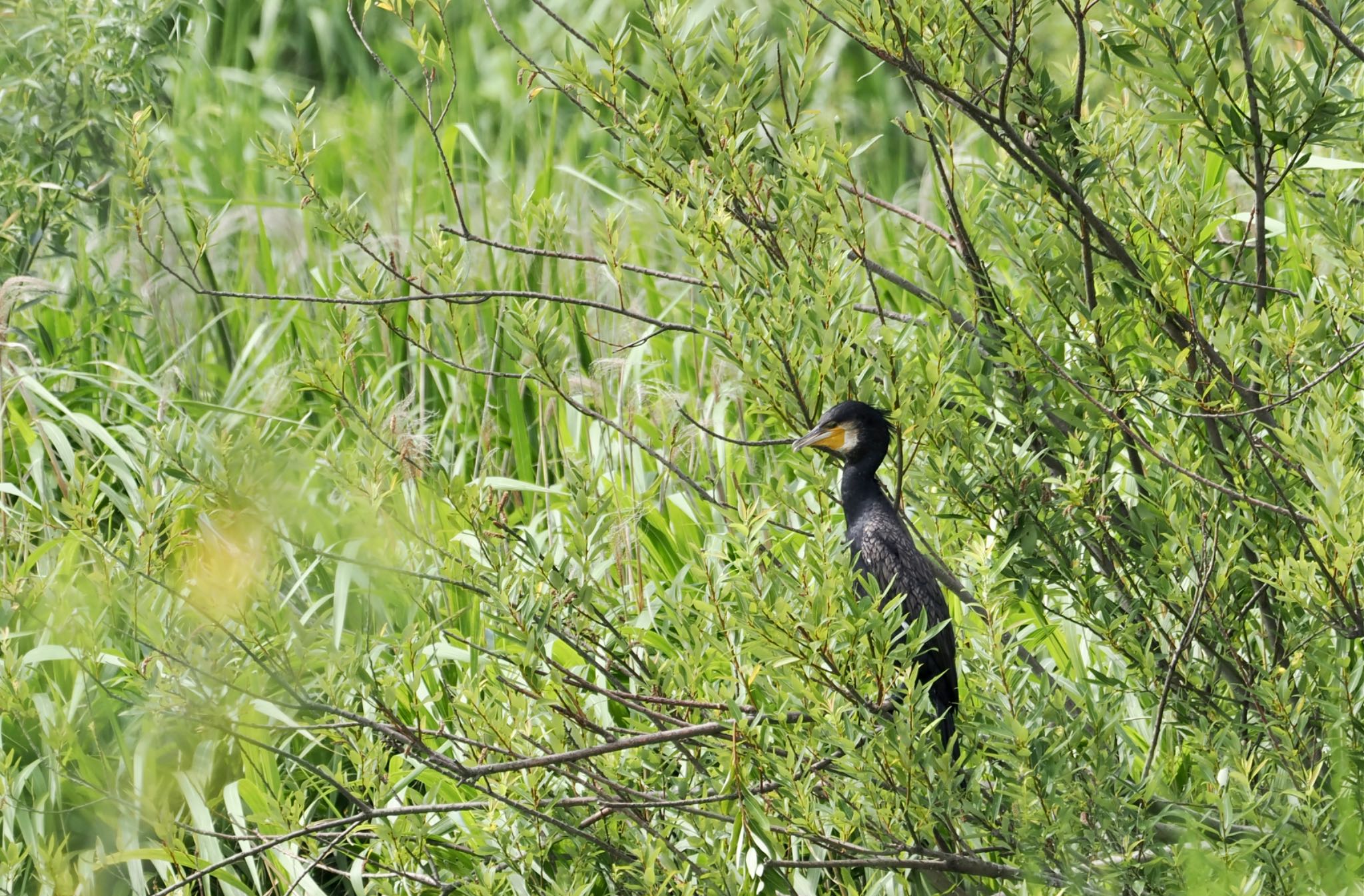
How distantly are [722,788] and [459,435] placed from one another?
2.49m

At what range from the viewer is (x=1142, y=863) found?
86.2 inches

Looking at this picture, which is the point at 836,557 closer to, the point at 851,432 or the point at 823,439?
the point at 823,439

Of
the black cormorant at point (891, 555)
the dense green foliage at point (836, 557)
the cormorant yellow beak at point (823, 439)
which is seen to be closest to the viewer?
the dense green foliage at point (836, 557)

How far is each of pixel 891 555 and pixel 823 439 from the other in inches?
26.7

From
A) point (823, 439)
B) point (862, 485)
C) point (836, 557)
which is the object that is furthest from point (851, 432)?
point (836, 557)

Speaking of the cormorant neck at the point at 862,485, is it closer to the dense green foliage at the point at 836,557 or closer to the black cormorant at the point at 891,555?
the black cormorant at the point at 891,555

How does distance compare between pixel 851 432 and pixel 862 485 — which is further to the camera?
pixel 862 485

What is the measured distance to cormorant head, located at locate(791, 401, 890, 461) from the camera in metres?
2.54

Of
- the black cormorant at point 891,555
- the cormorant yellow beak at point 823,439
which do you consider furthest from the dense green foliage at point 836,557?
the black cormorant at point 891,555

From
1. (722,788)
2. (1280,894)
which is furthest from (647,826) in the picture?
(1280,894)

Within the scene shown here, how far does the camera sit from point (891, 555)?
10.4 feet

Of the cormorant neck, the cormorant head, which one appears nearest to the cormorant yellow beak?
the cormorant head

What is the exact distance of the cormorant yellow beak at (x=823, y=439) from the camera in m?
2.50

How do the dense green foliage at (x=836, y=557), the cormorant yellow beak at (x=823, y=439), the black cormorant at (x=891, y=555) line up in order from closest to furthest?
the dense green foliage at (x=836, y=557)
the cormorant yellow beak at (x=823, y=439)
the black cormorant at (x=891, y=555)
